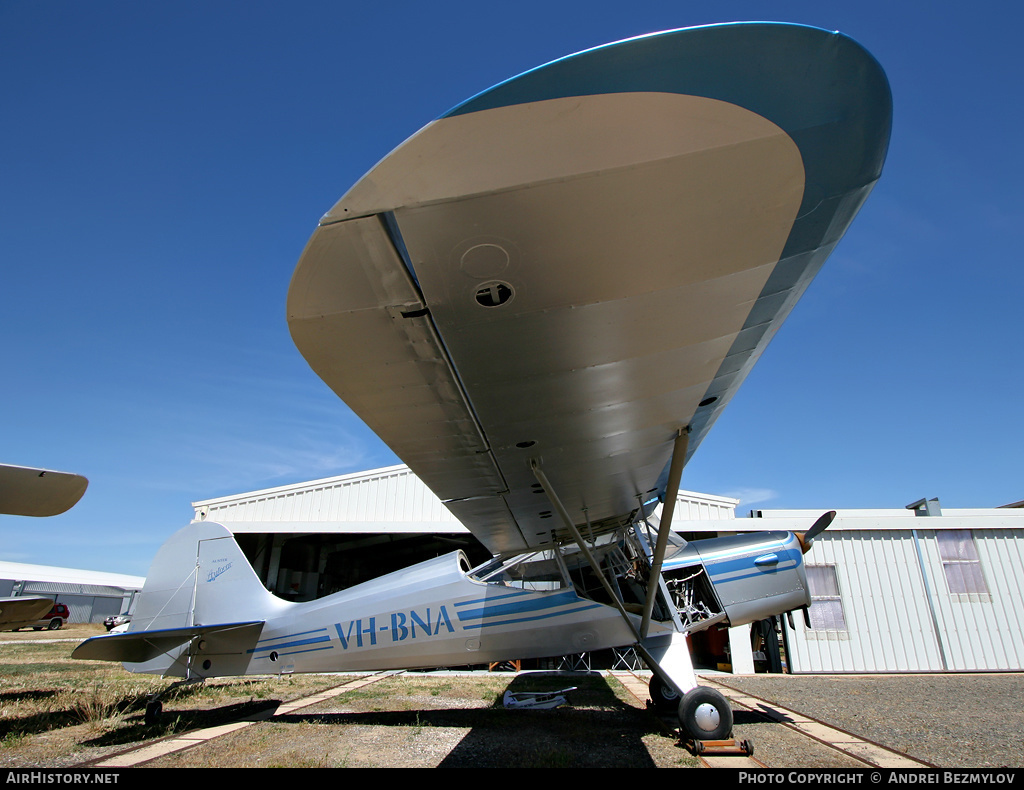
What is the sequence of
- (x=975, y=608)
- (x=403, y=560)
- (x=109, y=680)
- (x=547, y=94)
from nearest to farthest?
(x=547, y=94), (x=109, y=680), (x=975, y=608), (x=403, y=560)

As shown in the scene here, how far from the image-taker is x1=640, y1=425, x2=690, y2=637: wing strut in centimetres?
432

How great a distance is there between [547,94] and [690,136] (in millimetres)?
480

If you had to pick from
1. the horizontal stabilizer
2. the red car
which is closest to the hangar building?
the horizontal stabilizer

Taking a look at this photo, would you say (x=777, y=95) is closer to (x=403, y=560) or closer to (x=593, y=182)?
(x=593, y=182)

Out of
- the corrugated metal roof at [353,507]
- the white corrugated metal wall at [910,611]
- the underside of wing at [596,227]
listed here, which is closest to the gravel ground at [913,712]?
the white corrugated metal wall at [910,611]

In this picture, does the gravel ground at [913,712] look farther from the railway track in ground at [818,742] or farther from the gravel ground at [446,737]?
the gravel ground at [446,737]

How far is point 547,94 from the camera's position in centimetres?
139

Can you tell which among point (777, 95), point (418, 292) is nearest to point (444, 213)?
point (418, 292)

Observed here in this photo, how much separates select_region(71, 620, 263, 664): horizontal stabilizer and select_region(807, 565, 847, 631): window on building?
12285mm

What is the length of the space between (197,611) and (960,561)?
667 inches

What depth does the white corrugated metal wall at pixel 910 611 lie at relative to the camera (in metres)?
12.5

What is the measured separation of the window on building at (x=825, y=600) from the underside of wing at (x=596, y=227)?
40.7 feet

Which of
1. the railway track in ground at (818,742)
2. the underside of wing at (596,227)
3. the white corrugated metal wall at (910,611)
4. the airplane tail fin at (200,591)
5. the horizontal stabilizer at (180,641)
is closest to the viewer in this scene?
the underside of wing at (596,227)

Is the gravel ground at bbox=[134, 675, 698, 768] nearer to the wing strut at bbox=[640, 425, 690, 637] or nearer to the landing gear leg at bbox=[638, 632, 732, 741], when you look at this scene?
the landing gear leg at bbox=[638, 632, 732, 741]
